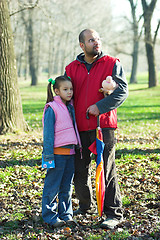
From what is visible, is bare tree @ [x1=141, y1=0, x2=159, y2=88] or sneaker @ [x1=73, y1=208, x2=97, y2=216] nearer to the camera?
sneaker @ [x1=73, y1=208, x2=97, y2=216]

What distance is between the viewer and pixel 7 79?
8500 millimetres

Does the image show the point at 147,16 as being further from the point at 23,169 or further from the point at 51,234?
the point at 51,234

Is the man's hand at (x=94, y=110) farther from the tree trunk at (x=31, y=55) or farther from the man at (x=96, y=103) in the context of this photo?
the tree trunk at (x=31, y=55)

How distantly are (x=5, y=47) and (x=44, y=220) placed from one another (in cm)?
572

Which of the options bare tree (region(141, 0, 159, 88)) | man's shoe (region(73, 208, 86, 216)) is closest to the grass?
man's shoe (region(73, 208, 86, 216))

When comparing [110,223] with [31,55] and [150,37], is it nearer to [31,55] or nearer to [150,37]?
[150,37]

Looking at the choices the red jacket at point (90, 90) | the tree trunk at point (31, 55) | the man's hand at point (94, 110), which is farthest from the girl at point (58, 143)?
the tree trunk at point (31, 55)

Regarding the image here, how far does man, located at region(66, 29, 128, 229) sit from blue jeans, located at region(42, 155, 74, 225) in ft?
0.66

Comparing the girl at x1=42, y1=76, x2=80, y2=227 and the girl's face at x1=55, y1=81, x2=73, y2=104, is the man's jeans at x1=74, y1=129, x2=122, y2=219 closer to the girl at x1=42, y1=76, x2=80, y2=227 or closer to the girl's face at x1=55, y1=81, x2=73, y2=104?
the girl at x1=42, y1=76, x2=80, y2=227

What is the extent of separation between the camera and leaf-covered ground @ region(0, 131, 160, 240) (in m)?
3.86

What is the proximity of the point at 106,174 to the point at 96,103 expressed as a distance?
0.90 meters

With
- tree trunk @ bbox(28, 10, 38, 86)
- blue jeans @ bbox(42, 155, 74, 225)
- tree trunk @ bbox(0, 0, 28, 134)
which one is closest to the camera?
blue jeans @ bbox(42, 155, 74, 225)

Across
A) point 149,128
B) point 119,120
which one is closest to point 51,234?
point 149,128

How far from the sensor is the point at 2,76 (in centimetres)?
845
